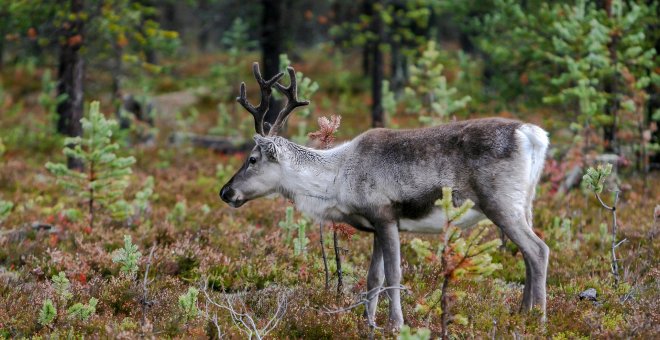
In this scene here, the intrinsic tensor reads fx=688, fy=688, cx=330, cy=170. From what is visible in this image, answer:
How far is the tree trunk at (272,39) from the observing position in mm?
17906

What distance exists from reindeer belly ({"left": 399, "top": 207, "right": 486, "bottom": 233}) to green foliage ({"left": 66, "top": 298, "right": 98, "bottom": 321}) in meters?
3.16

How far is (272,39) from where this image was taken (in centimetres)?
1795

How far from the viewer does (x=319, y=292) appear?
7.88m

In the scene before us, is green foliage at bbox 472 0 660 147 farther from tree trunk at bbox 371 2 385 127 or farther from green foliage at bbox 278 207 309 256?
green foliage at bbox 278 207 309 256

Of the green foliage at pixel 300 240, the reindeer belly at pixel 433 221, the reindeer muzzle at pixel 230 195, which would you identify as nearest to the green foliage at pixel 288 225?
the green foliage at pixel 300 240

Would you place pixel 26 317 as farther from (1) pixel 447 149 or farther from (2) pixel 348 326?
(1) pixel 447 149

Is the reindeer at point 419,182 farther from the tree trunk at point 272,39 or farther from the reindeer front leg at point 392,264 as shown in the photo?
the tree trunk at point 272,39

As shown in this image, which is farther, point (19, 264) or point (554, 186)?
point (554, 186)

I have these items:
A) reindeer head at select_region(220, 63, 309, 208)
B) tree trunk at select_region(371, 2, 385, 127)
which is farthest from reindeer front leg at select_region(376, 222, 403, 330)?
tree trunk at select_region(371, 2, 385, 127)

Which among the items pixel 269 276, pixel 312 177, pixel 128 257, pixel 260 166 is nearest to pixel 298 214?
pixel 269 276

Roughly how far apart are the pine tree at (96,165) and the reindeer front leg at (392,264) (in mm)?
4936

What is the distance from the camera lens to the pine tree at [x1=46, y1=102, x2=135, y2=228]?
33.2ft

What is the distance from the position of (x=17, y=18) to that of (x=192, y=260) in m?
8.25

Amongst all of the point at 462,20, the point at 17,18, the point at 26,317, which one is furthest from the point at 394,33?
the point at 26,317
